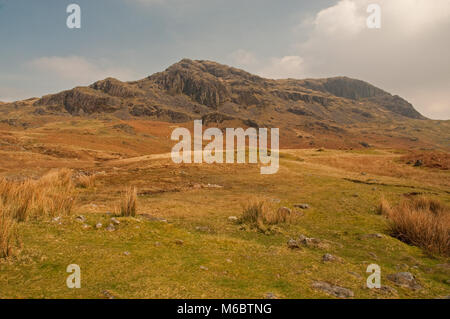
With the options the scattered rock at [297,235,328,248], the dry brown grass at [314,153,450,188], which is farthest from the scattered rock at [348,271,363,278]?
the dry brown grass at [314,153,450,188]

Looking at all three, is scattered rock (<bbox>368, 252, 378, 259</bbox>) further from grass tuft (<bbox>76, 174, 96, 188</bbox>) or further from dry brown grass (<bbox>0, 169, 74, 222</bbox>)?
grass tuft (<bbox>76, 174, 96, 188</bbox>)

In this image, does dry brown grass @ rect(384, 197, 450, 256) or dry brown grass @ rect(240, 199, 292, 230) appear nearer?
dry brown grass @ rect(384, 197, 450, 256)

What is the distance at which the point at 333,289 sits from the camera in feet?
16.1

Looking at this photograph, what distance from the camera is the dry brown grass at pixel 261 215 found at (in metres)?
9.55

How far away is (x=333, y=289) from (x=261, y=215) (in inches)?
187

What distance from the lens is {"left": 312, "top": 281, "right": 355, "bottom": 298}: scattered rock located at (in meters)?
4.73

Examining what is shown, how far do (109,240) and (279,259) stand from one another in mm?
4051

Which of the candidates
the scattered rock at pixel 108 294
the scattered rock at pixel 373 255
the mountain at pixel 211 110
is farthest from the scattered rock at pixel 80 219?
Answer: the mountain at pixel 211 110

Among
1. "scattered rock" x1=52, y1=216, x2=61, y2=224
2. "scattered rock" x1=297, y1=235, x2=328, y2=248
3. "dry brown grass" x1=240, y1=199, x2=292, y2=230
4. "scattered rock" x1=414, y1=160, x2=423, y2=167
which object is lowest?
"scattered rock" x1=297, y1=235, x2=328, y2=248

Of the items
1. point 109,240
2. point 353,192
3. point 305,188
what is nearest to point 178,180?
point 305,188

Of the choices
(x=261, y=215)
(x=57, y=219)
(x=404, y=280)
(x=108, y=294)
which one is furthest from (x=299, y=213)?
(x=108, y=294)

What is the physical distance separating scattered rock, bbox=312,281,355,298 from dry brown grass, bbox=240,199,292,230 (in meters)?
4.18

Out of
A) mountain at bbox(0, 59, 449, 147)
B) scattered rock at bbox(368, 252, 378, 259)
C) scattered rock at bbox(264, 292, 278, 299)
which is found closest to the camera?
scattered rock at bbox(264, 292, 278, 299)
